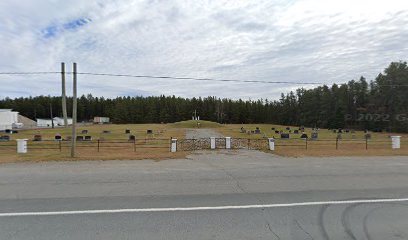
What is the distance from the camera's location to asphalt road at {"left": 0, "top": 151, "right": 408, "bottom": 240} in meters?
5.03

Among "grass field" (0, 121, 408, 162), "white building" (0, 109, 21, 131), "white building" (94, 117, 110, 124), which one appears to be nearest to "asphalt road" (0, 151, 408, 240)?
"grass field" (0, 121, 408, 162)

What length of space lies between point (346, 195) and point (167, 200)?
4.13m

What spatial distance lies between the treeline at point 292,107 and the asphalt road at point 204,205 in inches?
2165

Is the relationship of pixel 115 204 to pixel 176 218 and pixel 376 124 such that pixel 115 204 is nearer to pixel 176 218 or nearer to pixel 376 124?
pixel 176 218

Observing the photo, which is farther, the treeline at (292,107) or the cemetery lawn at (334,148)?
the treeline at (292,107)

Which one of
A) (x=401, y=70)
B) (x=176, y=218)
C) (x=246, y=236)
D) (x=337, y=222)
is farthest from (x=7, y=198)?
(x=401, y=70)

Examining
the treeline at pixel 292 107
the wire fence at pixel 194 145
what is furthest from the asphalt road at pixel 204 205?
the treeline at pixel 292 107

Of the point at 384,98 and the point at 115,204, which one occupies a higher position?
the point at 384,98

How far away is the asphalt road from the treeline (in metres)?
55.0

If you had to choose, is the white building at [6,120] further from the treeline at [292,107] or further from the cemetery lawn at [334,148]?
the cemetery lawn at [334,148]

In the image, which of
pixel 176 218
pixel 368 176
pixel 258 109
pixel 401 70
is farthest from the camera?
pixel 258 109

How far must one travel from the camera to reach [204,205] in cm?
655

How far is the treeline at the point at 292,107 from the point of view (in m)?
67.0

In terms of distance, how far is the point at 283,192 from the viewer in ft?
25.5
